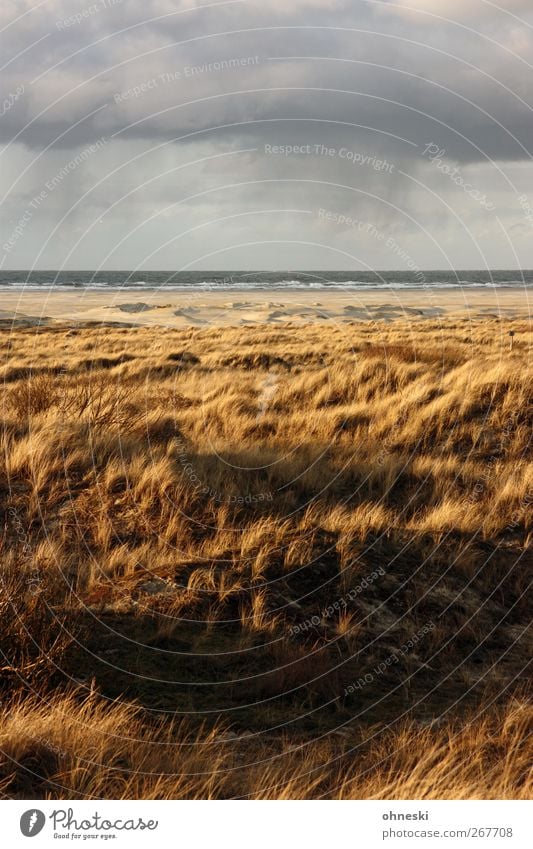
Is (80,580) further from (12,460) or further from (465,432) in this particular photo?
(465,432)

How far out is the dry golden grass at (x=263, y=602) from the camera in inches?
157

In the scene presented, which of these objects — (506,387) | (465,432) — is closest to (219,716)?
(465,432)

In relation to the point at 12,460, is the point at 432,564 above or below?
below

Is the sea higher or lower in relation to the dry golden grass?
higher

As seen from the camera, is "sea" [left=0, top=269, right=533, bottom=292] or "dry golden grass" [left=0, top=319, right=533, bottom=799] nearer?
"dry golden grass" [left=0, top=319, right=533, bottom=799]

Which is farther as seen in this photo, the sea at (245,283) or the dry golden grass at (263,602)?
the sea at (245,283)

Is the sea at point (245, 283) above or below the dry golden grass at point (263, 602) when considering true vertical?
above

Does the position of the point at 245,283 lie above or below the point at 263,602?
above

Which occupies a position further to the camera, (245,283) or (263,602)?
(245,283)

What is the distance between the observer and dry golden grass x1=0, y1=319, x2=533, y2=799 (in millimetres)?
3994

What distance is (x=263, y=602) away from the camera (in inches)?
222

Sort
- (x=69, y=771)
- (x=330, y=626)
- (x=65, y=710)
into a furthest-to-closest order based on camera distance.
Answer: (x=330, y=626) < (x=65, y=710) < (x=69, y=771)

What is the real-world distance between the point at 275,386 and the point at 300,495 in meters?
6.83

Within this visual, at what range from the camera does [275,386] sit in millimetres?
14289
